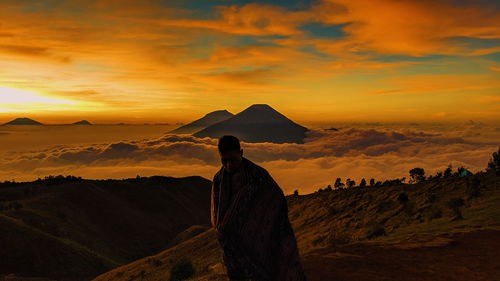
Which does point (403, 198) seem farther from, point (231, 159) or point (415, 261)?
point (231, 159)

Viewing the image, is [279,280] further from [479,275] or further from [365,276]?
[479,275]

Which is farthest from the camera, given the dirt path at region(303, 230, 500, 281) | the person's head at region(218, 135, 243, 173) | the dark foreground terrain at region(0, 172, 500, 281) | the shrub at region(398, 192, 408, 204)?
the shrub at region(398, 192, 408, 204)

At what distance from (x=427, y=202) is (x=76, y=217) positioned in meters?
69.0

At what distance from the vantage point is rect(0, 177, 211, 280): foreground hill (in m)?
43.3

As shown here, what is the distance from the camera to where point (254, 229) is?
15.8 feet

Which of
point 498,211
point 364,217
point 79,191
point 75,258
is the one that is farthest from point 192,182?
point 498,211

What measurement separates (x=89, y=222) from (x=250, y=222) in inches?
3241

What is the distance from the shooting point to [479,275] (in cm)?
1084

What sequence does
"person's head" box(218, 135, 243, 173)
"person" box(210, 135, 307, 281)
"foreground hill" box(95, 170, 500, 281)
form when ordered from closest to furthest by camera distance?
"person's head" box(218, 135, 243, 173) → "person" box(210, 135, 307, 281) → "foreground hill" box(95, 170, 500, 281)

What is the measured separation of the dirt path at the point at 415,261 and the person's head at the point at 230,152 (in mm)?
6368

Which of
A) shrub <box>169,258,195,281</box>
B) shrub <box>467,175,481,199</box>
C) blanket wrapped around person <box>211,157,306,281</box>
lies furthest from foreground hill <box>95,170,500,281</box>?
blanket wrapped around person <box>211,157,306,281</box>

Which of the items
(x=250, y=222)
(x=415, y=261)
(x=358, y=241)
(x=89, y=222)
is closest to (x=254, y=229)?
(x=250, y=222)

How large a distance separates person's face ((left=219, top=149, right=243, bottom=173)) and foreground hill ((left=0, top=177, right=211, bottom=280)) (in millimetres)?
45186

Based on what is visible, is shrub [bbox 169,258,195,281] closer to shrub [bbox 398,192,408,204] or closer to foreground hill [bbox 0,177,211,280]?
shrub [bbox 398,192,408,204]
